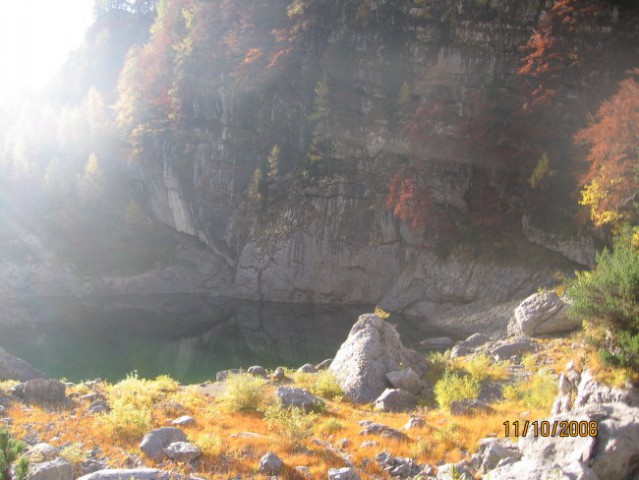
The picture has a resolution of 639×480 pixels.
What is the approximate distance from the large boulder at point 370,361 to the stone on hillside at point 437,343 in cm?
1063

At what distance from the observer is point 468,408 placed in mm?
12727

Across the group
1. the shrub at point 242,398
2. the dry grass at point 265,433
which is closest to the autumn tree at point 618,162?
the dry grass at point 265,433

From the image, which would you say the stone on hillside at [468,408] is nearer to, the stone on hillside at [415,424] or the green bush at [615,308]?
the stone on hillside at [415,424]

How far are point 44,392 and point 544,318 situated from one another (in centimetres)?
1837

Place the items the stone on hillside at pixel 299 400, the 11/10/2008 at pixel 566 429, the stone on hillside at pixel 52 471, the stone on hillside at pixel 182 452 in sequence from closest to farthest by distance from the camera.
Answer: the stone on hillside at pixel 52 471 → the 11/10/2008 at pixel 566 429 → the stone on hillside at pixel 182 452 → the stone on hillside at pixel 299 400

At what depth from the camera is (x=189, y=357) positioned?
2988cm

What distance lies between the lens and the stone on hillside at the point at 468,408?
491 inches

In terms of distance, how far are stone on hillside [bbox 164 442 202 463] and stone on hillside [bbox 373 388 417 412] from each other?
6.32 meters

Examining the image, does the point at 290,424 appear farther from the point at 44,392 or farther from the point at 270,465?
the point at 44,392

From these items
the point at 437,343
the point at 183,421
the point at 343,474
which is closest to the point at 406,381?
the point at 183,421

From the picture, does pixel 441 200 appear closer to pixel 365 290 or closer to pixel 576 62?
pixel 365 290

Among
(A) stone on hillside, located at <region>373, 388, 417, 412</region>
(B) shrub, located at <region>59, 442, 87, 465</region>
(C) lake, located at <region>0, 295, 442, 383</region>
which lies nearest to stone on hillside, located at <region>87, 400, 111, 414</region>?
(B) shrub, located at <region>59, 442, 87, 465</region>

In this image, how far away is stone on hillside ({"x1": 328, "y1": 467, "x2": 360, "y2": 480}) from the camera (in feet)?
26.7

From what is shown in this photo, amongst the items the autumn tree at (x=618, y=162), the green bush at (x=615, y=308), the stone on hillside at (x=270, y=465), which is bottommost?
the stone on hillside at (x=270, y=465)
